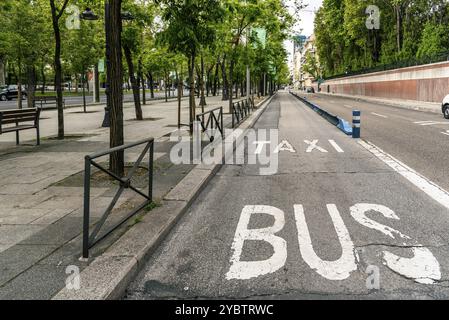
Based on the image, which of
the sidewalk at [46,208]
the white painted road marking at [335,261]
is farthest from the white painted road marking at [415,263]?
the sidewalk at [46,208]

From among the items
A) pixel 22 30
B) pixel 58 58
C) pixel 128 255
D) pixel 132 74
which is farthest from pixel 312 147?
pixel 22 30

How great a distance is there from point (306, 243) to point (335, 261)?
557mm

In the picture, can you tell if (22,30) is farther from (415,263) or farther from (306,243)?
(415,263)

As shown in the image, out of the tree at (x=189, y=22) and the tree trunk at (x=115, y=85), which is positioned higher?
the tree at (x=189, y=22)

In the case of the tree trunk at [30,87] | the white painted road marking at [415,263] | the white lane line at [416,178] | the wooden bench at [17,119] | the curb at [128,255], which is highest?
the tree trunk at [30,87]

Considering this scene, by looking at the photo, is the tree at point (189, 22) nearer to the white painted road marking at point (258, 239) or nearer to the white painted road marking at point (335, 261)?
the white painted road marking at point (258, 239)

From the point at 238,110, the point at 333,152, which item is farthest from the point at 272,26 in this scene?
the point at 333,152

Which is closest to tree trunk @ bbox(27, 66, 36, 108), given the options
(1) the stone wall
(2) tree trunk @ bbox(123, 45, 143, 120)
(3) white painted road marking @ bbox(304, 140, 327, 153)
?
(2) tree trunk @ bbox(123, 45, 143, 120)

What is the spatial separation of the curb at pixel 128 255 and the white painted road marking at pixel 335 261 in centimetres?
165

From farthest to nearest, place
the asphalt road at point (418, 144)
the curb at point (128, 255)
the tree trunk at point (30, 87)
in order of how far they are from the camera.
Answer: the tree trunk at point (30, 87) < the asphalt road at point (418, 144) < the curb at point (128, 255)

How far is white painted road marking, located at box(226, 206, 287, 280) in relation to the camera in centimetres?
409

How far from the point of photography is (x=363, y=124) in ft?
62.4

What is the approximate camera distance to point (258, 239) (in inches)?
195

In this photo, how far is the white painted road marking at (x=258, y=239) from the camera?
4090 millimetres
